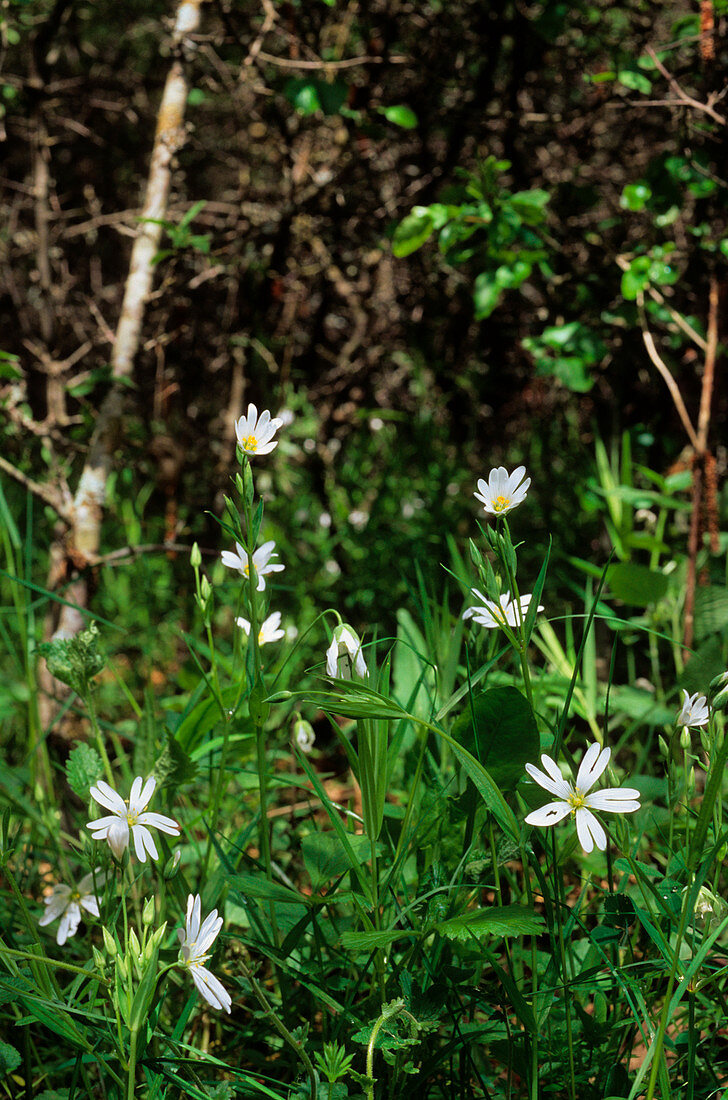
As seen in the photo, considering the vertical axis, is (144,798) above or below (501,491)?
below

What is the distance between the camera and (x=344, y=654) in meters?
0.86

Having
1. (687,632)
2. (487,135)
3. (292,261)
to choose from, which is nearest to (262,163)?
(292,261)

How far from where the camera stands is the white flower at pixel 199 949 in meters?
0.76

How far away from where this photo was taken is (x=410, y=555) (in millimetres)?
2479

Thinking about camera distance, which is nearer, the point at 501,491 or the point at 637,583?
the point at 501,491

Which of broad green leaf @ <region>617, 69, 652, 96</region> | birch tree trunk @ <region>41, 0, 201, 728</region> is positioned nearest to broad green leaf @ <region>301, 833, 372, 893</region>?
birch tree trunk @ <region>41, 0, 201, 728</region>

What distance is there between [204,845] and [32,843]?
0.89ft

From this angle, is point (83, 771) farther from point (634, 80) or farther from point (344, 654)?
point (634, 80)

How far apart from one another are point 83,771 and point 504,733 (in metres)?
0.48

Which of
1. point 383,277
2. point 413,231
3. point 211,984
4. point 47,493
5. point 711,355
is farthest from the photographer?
point 383,277

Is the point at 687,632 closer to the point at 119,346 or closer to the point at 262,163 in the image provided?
the point at 119,346

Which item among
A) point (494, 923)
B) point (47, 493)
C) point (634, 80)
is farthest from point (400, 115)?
point (494, 923)

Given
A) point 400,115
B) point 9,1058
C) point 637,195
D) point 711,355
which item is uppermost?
point 400,115

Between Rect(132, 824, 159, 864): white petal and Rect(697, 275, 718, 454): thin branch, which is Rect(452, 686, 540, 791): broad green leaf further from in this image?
Rect(697, 275, 718, 454): thin branch
